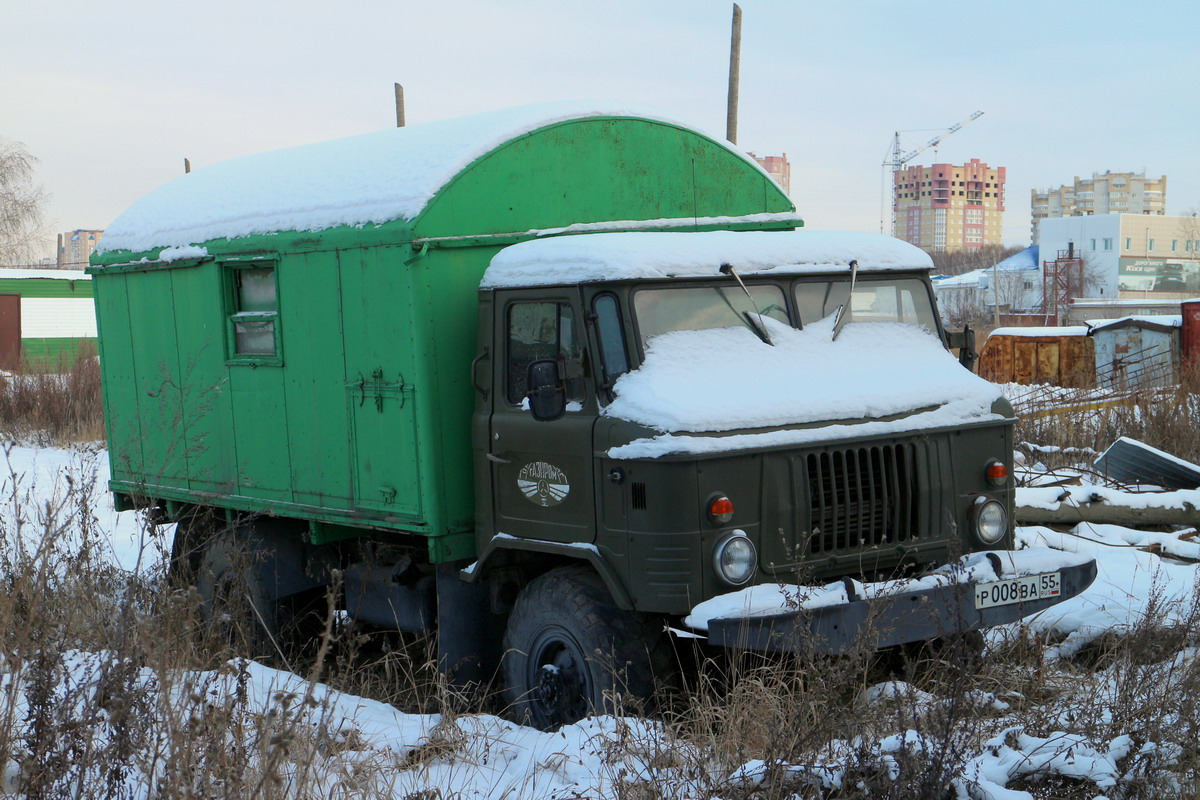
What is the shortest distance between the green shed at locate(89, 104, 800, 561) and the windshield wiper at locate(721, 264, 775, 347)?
1.26 metres

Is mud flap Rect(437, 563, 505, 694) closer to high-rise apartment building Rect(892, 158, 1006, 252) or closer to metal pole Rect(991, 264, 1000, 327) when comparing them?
metal pole Rect(991, 264, 1000, 327)

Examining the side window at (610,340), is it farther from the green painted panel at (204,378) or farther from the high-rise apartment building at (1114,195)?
the high-rise apartment building at (1114,195)

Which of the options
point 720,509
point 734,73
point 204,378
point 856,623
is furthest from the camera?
point 734,73

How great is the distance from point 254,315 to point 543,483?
8.72ft

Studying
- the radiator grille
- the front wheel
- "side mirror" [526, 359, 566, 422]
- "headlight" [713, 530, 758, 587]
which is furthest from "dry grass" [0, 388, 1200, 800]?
"side mirror" [526, 359, 566, 422]

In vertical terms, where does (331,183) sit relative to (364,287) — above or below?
above

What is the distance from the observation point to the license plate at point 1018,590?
549cm

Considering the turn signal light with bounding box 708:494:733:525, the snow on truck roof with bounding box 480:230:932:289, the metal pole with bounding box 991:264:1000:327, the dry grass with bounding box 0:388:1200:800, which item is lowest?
the metal pole with bounding box 991:264:1000:327

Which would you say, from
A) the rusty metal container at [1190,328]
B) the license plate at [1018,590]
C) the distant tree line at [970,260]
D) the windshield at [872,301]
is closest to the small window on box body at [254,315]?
the windshield at [872,301]

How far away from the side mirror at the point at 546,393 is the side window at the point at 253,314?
240cm

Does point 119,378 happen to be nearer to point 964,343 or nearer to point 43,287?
point 964,343

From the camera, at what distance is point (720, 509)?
17.4ft

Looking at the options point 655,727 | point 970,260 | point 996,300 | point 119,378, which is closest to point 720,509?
point 655,727

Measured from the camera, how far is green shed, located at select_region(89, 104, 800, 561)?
648 centimetres
